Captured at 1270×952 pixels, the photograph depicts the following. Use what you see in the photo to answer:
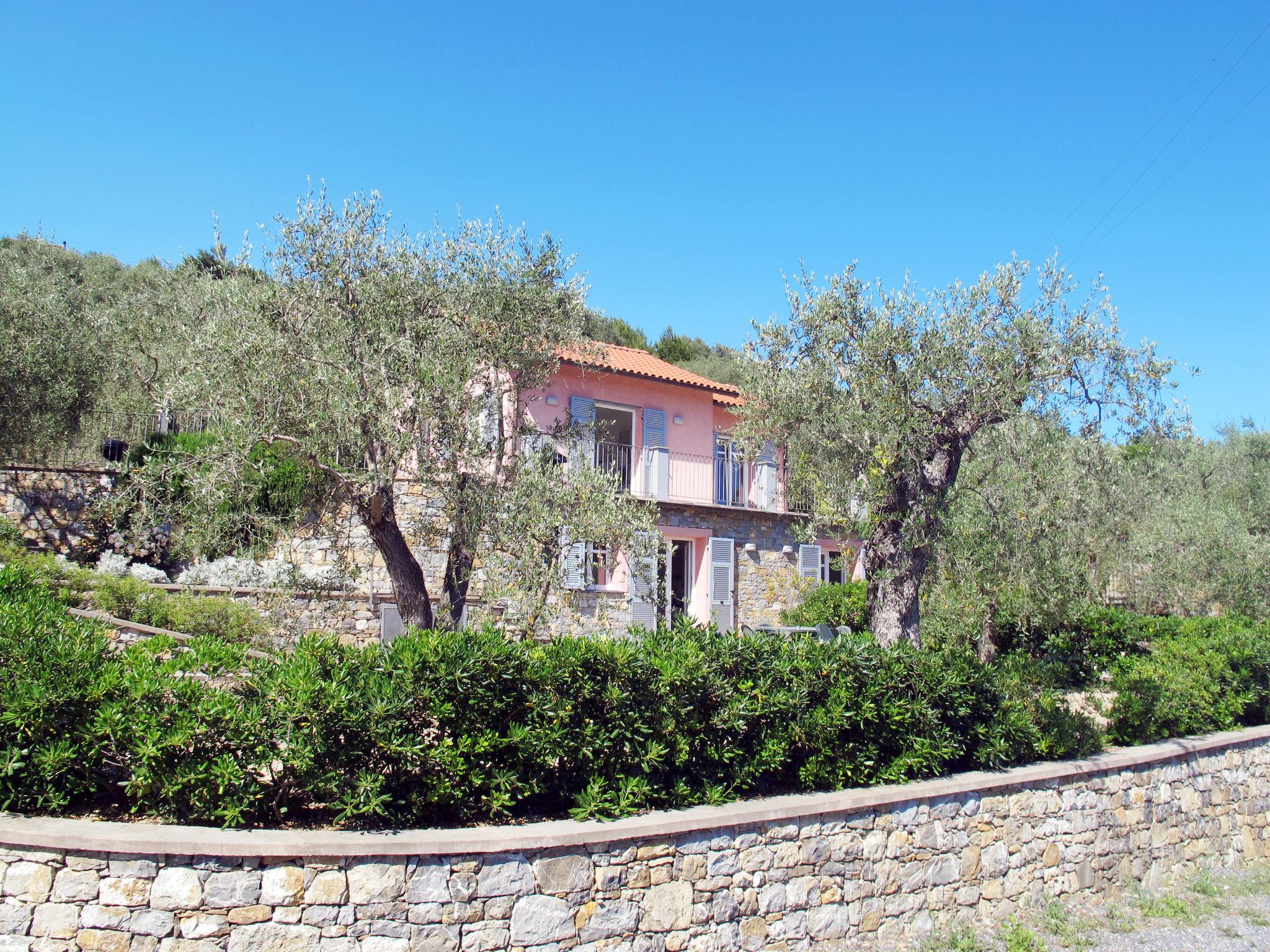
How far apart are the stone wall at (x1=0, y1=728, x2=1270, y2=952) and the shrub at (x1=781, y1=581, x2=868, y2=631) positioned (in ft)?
31.1

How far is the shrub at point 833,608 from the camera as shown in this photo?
59.5 feet

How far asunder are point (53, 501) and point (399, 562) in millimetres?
10475

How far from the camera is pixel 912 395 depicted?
27.1 ft

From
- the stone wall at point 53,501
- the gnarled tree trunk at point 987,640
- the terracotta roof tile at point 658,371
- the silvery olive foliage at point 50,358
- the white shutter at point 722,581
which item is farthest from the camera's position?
the white shutter at point 722,581

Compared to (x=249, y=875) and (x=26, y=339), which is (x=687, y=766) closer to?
(x=249, y=875)

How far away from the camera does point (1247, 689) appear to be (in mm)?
11211

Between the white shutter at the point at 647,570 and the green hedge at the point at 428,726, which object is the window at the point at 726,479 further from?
the green hedge at the point at 428,726

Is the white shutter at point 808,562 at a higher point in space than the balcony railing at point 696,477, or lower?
lower

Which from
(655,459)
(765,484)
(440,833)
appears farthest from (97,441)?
(440,833)

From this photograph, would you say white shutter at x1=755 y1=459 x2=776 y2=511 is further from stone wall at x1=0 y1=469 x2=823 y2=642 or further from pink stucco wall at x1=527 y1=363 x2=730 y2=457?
pink stucco wall at x1=527 y1=363 x2=730 y2=457

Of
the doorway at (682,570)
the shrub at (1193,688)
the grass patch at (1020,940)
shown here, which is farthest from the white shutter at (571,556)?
the doorway at (682,570)

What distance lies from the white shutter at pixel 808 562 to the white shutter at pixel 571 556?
466 inches

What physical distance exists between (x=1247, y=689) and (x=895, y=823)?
7391 mm

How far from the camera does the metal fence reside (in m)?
15.6
